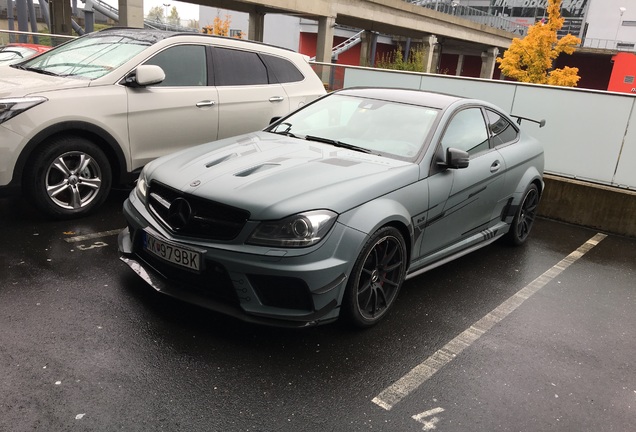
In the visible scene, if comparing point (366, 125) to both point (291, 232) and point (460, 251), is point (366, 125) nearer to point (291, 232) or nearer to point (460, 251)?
point (460, 251)

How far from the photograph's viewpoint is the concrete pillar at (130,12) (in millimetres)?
24281

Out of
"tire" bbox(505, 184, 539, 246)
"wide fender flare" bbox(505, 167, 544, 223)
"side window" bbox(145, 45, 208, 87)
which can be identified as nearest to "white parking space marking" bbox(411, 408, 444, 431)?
"wide fender flare" bbox(505, 167, 544, 223)

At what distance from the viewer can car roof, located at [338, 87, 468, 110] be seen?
4707 millimetres

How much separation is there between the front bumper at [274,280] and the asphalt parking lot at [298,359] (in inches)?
11.2

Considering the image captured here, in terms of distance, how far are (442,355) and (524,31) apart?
7260 centimetres

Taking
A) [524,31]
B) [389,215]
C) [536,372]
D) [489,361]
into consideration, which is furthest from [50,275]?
[524,31]

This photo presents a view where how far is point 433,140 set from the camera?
169 inches

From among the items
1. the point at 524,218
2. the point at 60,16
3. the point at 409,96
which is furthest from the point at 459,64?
the point at 409,96

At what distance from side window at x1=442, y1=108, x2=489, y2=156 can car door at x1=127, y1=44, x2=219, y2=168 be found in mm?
2773

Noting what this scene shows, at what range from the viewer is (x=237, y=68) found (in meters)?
6.39

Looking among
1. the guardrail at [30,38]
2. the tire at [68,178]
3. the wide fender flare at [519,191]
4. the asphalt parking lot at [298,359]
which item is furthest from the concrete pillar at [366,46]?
the asphalt parking lot at [298,359]

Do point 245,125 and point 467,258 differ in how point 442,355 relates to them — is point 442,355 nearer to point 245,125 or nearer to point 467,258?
point 467,258

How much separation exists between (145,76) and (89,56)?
993 mm

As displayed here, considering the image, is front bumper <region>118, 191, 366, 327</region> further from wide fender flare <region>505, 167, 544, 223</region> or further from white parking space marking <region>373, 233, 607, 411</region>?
wide fender flare <region>505, 167, 544, 223</region>
